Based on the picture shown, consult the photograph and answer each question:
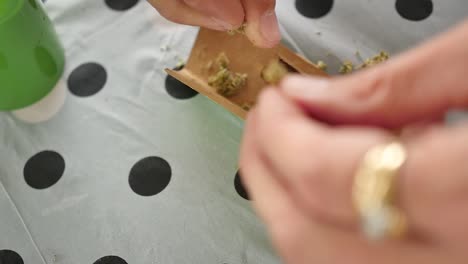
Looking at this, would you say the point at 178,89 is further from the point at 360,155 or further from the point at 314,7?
the point at 360,155

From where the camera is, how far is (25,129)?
576 millimetres

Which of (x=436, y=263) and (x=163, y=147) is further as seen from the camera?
(x=163, y=147)

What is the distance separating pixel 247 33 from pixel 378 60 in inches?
5.4

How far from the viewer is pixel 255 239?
Result: 1.59 ft

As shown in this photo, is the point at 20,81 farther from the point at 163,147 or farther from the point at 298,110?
the point at 298,110

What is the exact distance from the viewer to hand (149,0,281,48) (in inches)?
18.8

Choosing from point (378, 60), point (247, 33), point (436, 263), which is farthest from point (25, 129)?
point (436, 263)

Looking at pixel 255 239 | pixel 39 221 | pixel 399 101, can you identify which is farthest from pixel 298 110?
pixel 39 221

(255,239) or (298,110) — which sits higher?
(298,110)

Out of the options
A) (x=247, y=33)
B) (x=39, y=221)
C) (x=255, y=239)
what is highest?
(x=247, y=33)

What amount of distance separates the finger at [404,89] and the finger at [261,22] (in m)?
0.23

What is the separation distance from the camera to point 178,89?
58 cm

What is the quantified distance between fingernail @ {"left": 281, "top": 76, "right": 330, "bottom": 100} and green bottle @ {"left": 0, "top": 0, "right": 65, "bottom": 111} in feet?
1.13

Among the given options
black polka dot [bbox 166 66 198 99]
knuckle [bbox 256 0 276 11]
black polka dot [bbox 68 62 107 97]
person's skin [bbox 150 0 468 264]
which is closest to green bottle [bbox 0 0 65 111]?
black polka dot [bbox 68 62 107 97]
